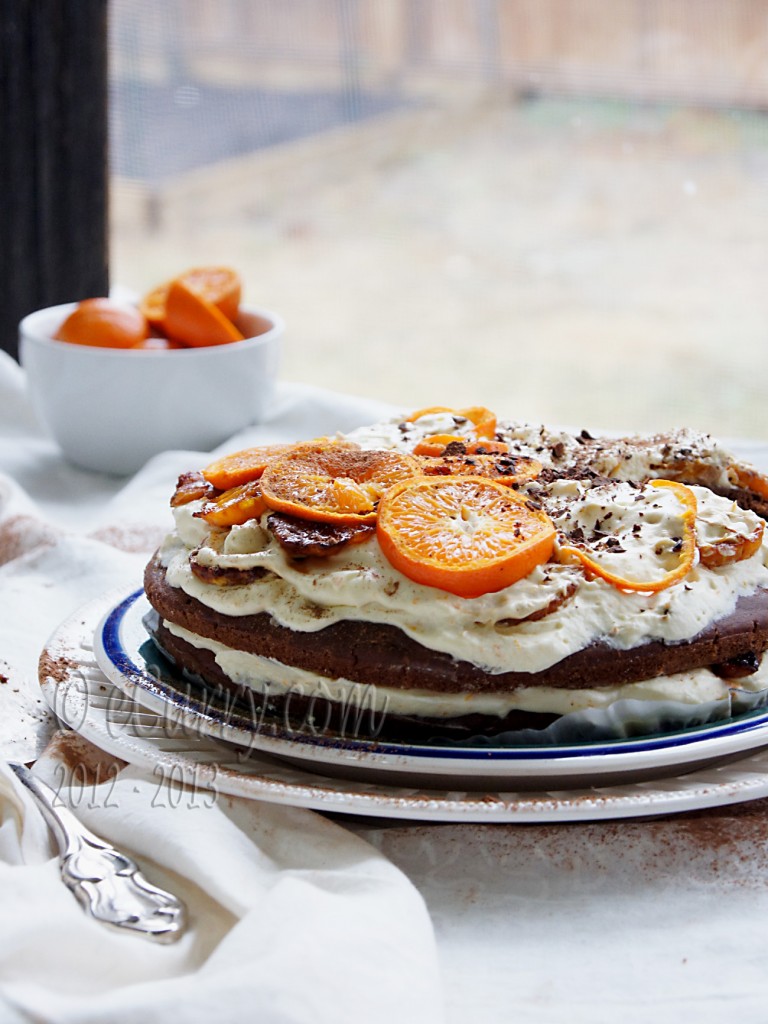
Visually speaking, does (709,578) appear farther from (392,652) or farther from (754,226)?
(754,226)

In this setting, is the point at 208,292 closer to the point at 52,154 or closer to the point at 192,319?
the point at 192,319

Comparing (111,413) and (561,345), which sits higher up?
(111,413)

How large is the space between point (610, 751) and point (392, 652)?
37cm

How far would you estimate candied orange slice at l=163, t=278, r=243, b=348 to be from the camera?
390cm

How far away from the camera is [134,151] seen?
7.90 meters

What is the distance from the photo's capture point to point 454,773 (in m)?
1.87

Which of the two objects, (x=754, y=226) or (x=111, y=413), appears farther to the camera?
(x=754, y=226)

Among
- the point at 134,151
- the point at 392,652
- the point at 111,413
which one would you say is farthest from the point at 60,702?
the point at 134,151

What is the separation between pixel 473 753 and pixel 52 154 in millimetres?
3631

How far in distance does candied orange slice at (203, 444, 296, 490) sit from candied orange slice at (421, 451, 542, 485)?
0.30 meters

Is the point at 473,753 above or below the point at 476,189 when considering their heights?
above

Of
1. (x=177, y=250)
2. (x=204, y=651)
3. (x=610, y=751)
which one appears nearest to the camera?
(x=610, y=751)

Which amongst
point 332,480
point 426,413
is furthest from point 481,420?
point 332,480

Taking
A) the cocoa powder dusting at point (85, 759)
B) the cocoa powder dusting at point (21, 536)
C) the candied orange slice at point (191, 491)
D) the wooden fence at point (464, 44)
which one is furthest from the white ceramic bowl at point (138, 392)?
the wooden fence at point (464, 44)
